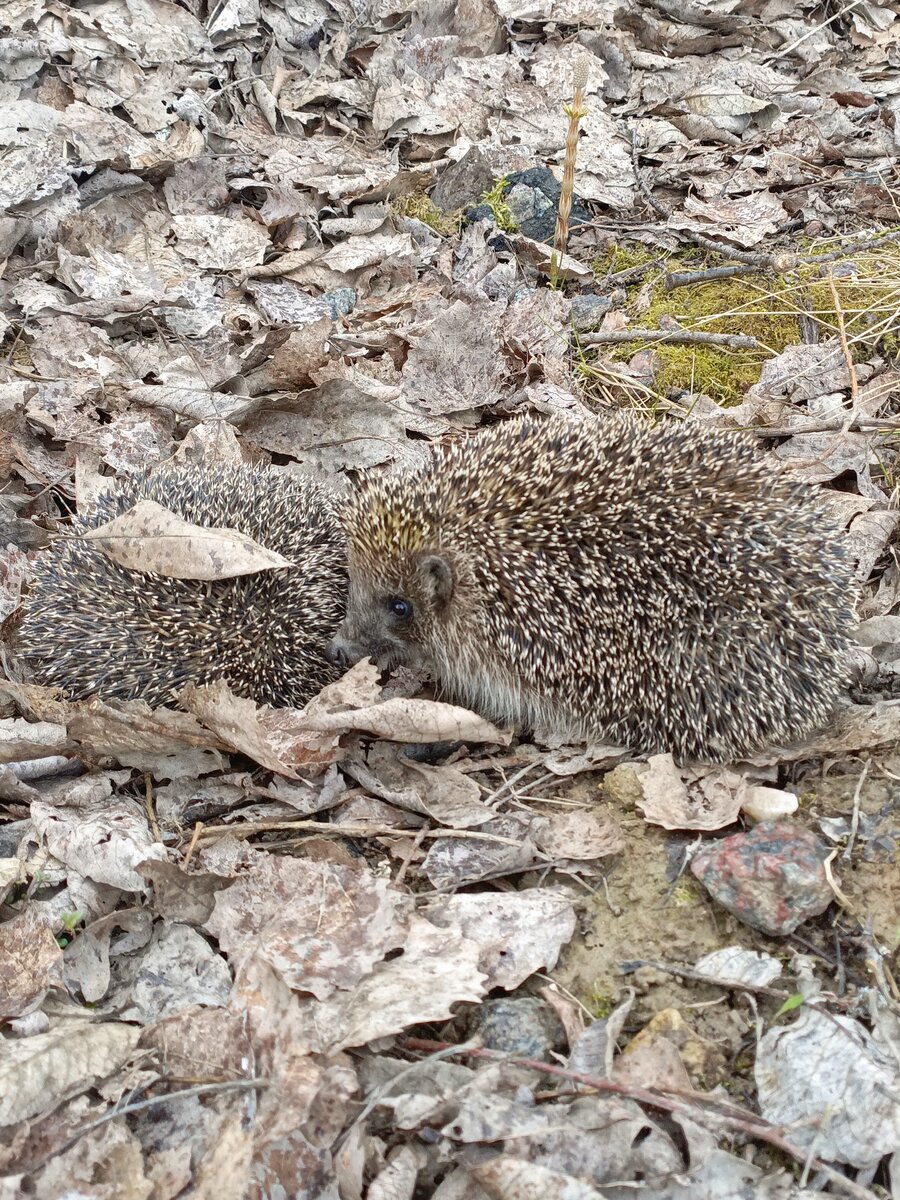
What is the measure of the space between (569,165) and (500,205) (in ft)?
3.94

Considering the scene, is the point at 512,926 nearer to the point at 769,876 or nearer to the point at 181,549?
the point at 769,876

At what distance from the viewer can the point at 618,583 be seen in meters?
4.65

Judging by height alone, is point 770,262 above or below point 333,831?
above

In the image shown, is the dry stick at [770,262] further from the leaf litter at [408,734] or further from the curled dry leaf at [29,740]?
the curled dry leaf at [29,740]

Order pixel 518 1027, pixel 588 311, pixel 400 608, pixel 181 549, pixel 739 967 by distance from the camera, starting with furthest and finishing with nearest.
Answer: pixel 588 311 → pixel 400 608 → pixel 181 549 → pixel 739 967 → pixel 518 1027

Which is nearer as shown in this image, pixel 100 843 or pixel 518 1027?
pixel 518 1027

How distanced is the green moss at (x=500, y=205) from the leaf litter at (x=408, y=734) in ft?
0.20

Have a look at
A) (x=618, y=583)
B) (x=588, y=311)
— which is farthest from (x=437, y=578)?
(x=588, y=311)

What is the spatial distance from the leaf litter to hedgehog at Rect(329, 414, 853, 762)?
279 mm

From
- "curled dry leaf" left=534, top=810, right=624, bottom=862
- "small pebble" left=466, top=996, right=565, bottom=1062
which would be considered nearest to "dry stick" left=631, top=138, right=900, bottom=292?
"curled dry leaf" left=534, top=810, right=624, bottom=862

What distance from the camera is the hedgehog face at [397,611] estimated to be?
515 cm

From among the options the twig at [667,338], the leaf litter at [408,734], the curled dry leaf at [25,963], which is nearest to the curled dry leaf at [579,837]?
the leaf litter at [408,734]

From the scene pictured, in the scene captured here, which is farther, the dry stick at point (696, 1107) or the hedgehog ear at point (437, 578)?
the hedgehog ear at point (437, 578)

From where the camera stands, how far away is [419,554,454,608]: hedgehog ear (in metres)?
5.07
